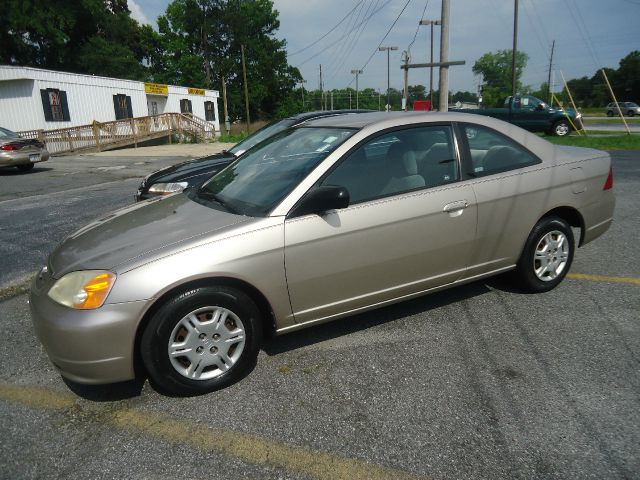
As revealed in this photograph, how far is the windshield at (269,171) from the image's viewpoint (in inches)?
121

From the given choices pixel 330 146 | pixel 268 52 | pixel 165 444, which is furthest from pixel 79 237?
pixel 268 52

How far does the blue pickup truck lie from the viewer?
2150cm

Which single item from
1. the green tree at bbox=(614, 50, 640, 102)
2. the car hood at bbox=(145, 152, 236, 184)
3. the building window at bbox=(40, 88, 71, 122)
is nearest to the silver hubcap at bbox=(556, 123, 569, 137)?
the car hood at bbox=(145, 152, 236, 184)

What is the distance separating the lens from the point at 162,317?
8.37 feet

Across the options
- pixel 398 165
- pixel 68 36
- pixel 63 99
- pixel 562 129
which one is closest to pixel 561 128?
pixel 562 129

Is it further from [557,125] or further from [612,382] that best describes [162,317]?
[557,125]

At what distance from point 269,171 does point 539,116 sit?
22022mm

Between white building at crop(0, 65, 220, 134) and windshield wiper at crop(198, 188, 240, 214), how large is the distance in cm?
2183

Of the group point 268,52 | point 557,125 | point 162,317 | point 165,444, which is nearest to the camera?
point 165,444

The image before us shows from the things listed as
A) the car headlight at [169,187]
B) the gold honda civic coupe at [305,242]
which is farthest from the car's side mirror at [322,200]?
the car headlight at [169,187]

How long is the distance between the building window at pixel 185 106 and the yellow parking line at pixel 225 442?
33.4 meters

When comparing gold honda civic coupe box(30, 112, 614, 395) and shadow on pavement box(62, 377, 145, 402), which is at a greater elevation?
gold honda civic coupe box(30, 112, 614, 395)

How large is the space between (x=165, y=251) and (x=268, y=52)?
65.4 meters

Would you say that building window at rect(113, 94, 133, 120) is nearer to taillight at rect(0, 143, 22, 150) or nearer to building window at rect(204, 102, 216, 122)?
building window at rect(204, 102, 216, 122)
